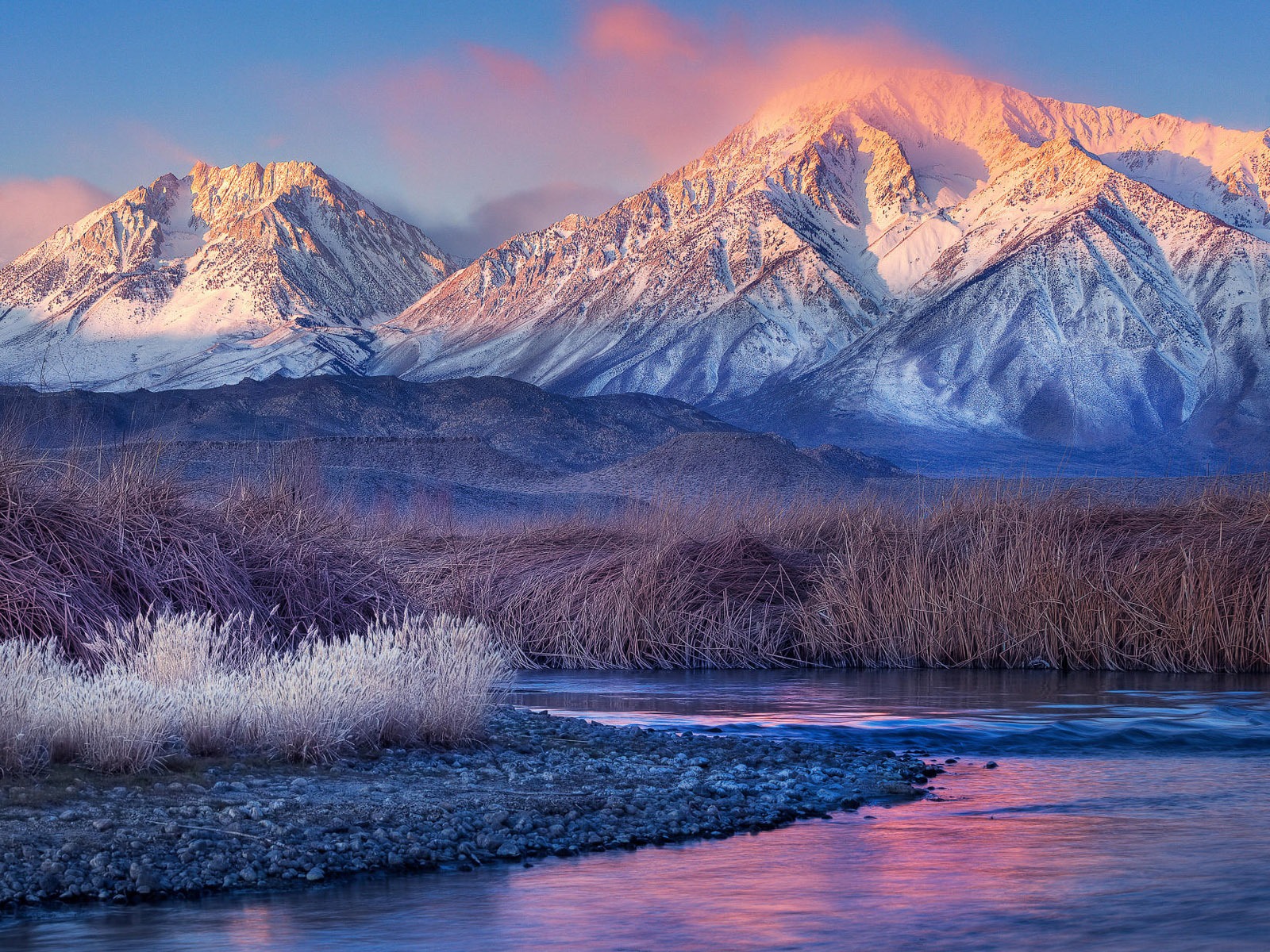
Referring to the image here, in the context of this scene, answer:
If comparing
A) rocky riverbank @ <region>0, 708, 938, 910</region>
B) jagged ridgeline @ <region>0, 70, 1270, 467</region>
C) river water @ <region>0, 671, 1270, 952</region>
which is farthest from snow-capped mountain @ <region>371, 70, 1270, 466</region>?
rocky riverbank @ <region>0, 708, 938, 910</region>

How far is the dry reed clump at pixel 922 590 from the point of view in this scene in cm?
1628

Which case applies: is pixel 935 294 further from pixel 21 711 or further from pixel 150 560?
pixel 21 711

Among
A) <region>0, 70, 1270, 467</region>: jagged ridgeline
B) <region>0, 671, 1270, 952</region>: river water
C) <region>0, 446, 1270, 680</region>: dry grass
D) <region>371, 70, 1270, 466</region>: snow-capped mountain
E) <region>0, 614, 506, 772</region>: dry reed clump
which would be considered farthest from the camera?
<region>371, 70, 1270, 466</region>: snow-capped mountain

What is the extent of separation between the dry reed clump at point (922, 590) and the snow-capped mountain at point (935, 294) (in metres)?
99.4

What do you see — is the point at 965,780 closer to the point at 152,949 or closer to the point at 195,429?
the point at 152,949

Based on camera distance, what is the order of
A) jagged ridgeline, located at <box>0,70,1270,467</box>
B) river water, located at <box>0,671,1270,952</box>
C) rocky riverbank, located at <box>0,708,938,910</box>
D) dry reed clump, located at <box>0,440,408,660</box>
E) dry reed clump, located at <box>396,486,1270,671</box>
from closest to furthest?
river water, located at <box>0,671,1270,952</box>, rocky riverbank, located at <box>0,708,938,910</box>, dry reed clump, located at <box>0,440,408,660</box>, dry reed clump, located at <box>396,486,1270,671</box>, jagged ridgeline, located at <box>0,70,1270,467</box>

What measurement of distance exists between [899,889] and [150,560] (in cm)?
724

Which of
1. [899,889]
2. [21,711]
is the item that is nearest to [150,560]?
[21,711]

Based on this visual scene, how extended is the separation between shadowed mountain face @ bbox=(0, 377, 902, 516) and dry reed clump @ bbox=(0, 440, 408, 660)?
1.05 metres

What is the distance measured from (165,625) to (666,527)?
10.3 meters

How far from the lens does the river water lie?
250 inches

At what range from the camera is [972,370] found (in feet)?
419

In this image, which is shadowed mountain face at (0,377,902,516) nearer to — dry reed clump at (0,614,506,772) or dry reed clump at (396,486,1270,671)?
dry reed clump at (396,486,1270,671)

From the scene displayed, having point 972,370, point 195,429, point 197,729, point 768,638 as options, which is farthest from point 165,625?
point 972,370
